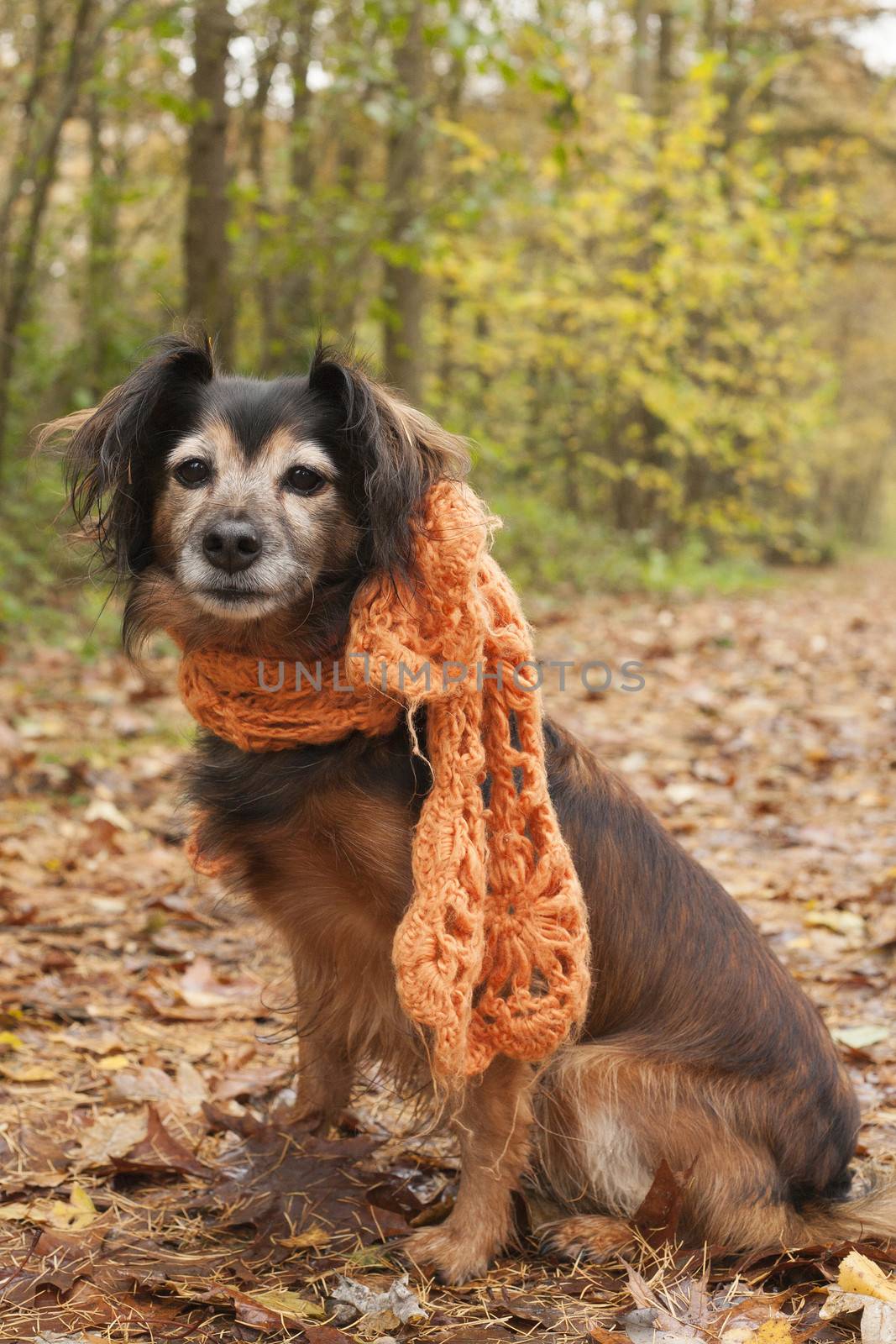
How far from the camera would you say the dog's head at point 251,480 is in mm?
2584

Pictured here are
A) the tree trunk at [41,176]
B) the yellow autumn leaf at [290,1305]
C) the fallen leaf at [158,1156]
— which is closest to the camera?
the yellow autumn leaf at [290,1305]

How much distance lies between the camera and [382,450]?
253 centimetres

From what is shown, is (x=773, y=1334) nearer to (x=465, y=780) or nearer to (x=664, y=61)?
(x=465, y=780)

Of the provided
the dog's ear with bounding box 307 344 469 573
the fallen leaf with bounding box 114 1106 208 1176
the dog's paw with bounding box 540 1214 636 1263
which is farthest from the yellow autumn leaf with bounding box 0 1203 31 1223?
the dog's ear with bounding box 307 344 469 573

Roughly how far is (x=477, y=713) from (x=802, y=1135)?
4.29ft

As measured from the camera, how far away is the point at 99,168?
38.7ft

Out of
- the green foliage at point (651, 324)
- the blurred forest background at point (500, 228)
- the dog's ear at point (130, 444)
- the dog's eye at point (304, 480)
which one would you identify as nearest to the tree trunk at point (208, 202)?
the blurred forest background at point (500, 228)

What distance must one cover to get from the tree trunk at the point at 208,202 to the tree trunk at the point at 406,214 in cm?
132

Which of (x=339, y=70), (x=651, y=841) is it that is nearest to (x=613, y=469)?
(x=339, y=70)

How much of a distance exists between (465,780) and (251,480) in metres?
0.89

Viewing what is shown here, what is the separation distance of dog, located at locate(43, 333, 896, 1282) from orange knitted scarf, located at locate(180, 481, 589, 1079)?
0.34 feet

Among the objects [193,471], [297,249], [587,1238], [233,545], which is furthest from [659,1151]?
[297,249]

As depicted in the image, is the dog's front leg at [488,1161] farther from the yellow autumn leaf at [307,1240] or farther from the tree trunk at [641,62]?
the tree trunk at [641,62]

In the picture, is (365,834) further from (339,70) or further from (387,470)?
(339,70)
